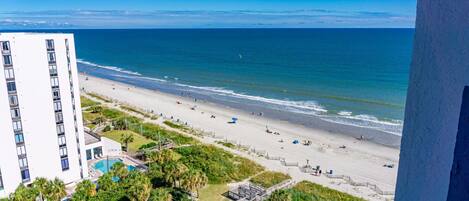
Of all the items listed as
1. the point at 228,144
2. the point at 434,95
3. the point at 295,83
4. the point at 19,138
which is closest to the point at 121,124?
the point at 228,144

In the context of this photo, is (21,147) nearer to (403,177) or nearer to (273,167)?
(273,167)

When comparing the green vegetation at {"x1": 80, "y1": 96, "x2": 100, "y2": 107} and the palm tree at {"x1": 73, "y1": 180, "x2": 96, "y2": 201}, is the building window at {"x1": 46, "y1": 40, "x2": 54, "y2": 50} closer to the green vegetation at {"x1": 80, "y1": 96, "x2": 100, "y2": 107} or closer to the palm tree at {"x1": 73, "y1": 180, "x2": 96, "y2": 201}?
the palm tree at {"x1": 73, "y1": 180, "x2": 96, "y2": 201}

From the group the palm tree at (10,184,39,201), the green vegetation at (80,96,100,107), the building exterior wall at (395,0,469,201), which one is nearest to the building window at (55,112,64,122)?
the palm tree at (10,184,39,201)

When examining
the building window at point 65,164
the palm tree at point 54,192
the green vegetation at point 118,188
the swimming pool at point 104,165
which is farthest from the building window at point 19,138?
the swimming pool at point 104,165

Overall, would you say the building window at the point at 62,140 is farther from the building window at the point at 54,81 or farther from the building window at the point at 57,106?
the building window at the point at 54,81

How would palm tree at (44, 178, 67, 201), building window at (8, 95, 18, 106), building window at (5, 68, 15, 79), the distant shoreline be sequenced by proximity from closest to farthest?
palm tree at (44, 178, 67, 201)
building window at (5, 68, 15, 79)
building window at (8, 95, 18, 106)
the distant shoreline

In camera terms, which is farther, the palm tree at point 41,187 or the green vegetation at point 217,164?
the green vegetation at point 217,164
